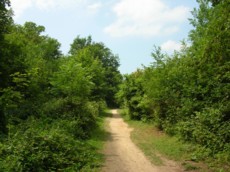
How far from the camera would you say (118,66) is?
79.1 m

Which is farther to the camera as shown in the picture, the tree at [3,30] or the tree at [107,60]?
the tree at [107,60]

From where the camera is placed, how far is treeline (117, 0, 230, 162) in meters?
11.0

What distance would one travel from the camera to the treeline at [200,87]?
433 inches

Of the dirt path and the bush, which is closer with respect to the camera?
the bush

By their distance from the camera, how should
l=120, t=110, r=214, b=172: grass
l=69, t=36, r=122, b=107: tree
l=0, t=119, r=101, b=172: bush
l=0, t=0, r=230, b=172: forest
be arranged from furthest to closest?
l=69, t=36, r=122, b=107: tree < l=120, t=110, r=214, b=172: grass < l=0, t=0, r=230, b=172: forest < l=0, t=119, r=101, b=172: bush

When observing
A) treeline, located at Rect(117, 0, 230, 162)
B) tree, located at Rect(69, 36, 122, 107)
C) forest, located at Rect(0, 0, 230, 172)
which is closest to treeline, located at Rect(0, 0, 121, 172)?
forest, located at Rect(0, 0, 230, 172)

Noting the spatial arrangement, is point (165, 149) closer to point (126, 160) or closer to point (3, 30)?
point (126, 160)

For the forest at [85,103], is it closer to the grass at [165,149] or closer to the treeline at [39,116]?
the treeline at [39,116]

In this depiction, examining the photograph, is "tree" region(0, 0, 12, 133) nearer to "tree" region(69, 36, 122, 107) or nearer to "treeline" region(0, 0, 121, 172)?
"treeline" region(0, 0, 121, 172)

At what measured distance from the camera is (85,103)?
22.0 meters

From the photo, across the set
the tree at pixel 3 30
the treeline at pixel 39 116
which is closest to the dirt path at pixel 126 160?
the treeline at pixel 39 116

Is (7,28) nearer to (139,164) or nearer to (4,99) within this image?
(4,99)

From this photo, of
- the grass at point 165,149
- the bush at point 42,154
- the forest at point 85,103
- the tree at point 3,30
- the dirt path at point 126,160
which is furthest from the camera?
the tree at point 3,30

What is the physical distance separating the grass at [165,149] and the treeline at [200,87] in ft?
1.95
